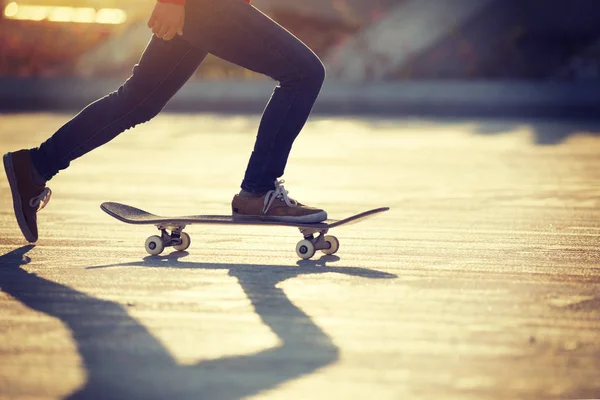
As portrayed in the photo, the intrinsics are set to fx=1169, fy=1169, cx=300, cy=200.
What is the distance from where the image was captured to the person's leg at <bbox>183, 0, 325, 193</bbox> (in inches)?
192

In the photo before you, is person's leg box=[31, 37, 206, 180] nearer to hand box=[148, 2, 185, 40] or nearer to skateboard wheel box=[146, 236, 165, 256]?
hand box=[148, 2, 185, 40]

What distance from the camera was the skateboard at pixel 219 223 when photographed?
5.12 m

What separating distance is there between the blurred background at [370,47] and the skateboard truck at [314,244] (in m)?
13.8

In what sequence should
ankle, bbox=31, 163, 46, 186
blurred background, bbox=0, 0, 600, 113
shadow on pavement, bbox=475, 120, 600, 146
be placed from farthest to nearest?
blurred background, bbox=0, 0, 600, 113 < shadow on pavement, bbox=475, 120, 600, 146 < ankle, bbox=31, 163, 46, 186

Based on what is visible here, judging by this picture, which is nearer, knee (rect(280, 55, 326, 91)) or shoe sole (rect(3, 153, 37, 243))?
knee (rect(280, 55, 326, 91))

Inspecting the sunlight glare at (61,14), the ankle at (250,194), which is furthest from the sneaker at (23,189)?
the sunlight glare at (61,14)

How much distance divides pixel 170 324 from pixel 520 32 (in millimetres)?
18005

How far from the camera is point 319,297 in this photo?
4277mm

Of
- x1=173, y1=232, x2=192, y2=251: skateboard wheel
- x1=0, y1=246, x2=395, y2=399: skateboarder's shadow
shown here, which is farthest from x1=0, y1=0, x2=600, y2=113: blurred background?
x1=0, y1=246, x2=395, y2=399: skateboarder's shadow

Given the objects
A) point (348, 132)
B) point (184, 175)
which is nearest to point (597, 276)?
point (184, 175)

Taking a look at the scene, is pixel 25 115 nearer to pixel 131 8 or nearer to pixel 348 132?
pixel 348 132

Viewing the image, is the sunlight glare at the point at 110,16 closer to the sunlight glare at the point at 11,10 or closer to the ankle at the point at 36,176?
the sunlight glare at the point at 11,10

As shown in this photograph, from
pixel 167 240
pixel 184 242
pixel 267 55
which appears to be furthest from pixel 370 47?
pixel 267 55

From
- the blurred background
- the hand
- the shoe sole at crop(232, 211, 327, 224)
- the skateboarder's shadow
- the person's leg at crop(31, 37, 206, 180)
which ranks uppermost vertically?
the blurred background
